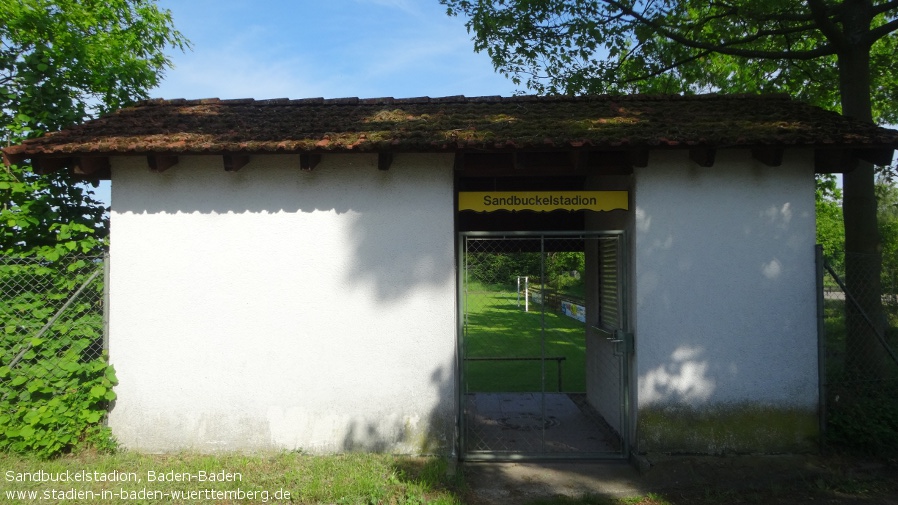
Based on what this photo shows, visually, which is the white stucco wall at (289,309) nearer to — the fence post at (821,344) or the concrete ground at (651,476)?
the concrete ground at (651,476)

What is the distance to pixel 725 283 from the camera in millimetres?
5945

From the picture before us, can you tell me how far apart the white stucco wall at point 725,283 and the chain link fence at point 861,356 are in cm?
32

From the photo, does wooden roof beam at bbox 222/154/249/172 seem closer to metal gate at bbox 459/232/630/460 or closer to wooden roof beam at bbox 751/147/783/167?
metal gate at bbox 459/232/630/460

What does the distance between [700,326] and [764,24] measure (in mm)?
7001

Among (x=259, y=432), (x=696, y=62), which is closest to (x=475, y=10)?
(x=696, y=62)

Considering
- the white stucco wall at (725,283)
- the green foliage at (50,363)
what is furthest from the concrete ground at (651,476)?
the green foliage at (50,363)

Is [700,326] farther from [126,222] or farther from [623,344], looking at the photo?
[126,222]

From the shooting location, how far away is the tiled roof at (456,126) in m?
5.67

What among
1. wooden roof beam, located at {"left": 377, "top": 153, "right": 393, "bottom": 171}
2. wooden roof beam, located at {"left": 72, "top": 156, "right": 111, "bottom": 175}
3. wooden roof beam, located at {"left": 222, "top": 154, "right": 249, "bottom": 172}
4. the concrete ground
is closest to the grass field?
the concrete ground

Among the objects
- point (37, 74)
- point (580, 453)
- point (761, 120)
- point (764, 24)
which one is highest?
point (764, 24)

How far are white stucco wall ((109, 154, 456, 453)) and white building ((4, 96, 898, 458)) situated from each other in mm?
15

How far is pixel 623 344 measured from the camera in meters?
6.07

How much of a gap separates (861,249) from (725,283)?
264cm

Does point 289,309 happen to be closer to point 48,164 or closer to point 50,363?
point 50,363
